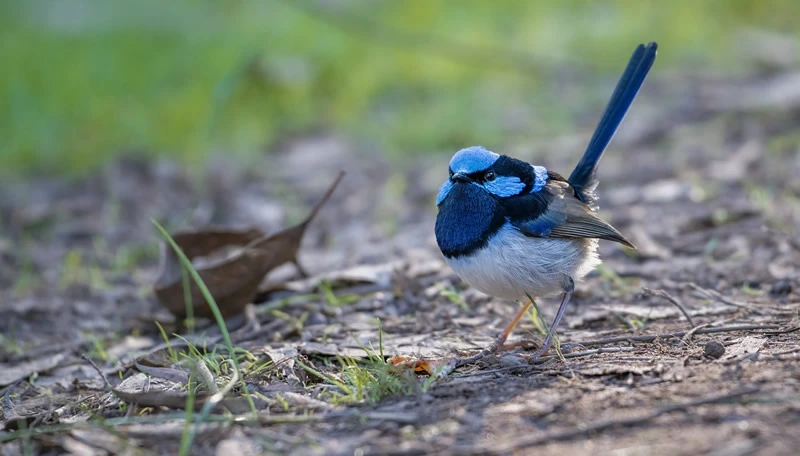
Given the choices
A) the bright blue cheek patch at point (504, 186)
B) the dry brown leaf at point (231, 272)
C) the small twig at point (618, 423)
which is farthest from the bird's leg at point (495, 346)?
the dry brown leaf at point (231, 272)

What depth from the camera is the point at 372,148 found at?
24.3ft

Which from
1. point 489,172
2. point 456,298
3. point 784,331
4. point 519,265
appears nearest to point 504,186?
point 489,172

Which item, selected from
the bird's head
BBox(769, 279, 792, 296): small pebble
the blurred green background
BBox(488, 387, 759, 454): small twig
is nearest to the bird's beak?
the bird's head

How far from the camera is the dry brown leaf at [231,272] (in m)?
4.25

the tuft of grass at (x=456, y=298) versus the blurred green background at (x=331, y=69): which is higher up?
the blurred green background at (x=331, y=69)

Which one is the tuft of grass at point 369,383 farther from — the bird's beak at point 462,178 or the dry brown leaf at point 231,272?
the dry brown leaf at point 231,272

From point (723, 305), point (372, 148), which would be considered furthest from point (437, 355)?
point (372, 148)

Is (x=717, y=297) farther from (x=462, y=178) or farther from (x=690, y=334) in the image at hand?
(x=462, y=178)

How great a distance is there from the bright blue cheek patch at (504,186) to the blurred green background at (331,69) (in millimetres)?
3083

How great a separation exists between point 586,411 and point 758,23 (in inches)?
309

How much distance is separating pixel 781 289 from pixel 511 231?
136cm

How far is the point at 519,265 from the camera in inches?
142

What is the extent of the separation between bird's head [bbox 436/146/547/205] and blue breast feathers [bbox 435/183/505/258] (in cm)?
4

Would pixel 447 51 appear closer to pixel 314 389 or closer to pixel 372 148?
pixel 372 148
